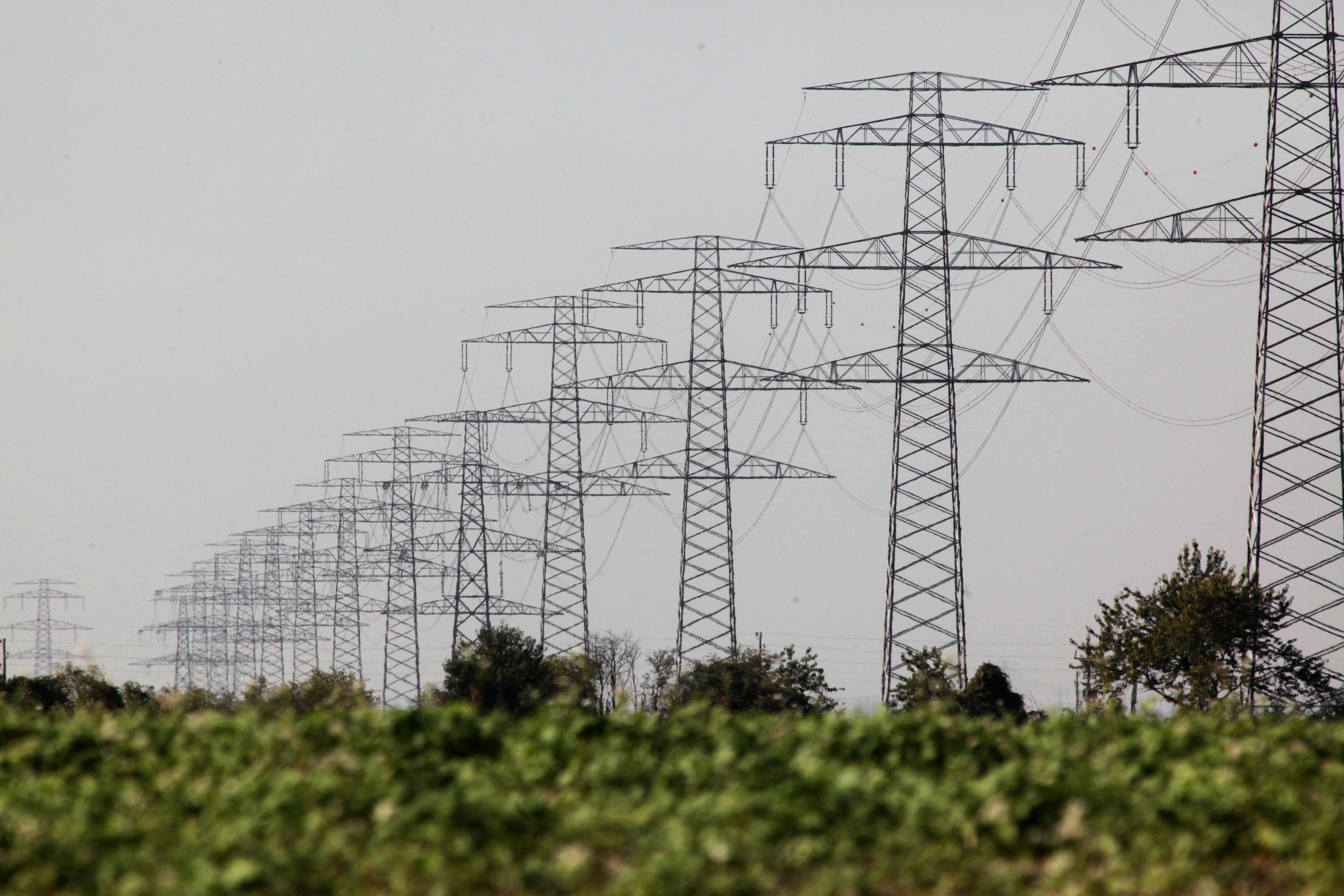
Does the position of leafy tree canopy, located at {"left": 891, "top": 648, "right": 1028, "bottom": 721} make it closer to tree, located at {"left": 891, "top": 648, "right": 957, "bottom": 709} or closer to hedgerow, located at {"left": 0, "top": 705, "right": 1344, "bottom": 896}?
tree, located at {"left": 891, "top": 648, "right": 957, "bottom": 709}

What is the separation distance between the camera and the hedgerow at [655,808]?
10.5m

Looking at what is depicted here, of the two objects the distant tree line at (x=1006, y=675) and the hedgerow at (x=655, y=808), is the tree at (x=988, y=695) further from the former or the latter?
the hedgerow at (x=655, y=808)

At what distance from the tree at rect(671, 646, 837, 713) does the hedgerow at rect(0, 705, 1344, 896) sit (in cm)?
3395

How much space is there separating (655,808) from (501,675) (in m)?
41.1

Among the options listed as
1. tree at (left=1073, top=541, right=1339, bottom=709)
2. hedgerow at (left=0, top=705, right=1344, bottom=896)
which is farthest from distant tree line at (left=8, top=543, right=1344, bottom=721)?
hedgerow at (left=0, top=705, right=1344, bottom=896)

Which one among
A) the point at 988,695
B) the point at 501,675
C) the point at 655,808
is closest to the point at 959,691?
the point at 988,695

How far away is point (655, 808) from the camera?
38.7ft

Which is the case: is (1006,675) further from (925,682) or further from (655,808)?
(655,808)

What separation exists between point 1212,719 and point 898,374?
27967 millimetres

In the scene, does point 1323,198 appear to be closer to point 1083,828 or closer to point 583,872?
point 1083,828

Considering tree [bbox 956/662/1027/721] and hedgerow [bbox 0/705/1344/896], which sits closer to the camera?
hedgerow [bbox 0/705/1344/896]

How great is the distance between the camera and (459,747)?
14.6 meters

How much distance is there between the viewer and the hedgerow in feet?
34.6

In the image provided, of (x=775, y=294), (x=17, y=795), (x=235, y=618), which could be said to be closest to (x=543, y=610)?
(x=775, y=294)
